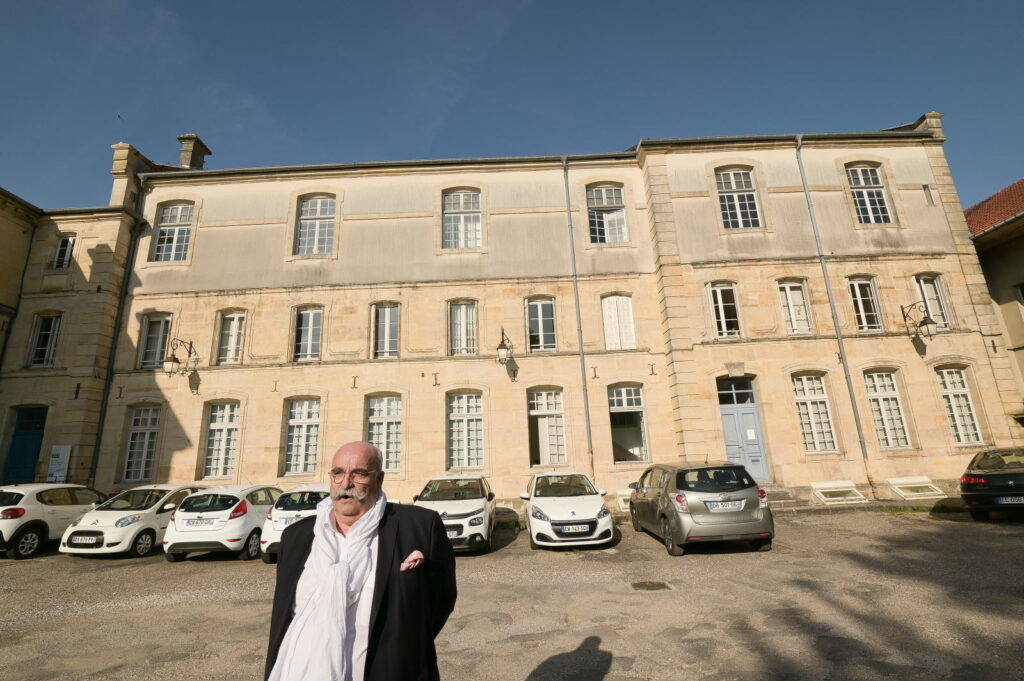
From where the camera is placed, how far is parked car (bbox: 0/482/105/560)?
936 cm

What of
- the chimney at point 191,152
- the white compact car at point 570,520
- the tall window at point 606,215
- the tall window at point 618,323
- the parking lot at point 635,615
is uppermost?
the chimney at point 191,152

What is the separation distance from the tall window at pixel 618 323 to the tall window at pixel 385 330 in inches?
261

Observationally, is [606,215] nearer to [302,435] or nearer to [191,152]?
[302,435]

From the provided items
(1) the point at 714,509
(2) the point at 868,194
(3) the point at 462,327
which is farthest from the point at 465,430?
(2) the point at 868,194

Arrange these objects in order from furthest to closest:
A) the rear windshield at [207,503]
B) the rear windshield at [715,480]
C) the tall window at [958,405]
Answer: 1. the tall window at [958,405]
2. the rear windshield at [207,503]
3. the rear windshield at [715,480]

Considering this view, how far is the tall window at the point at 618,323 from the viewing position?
48.3 ft

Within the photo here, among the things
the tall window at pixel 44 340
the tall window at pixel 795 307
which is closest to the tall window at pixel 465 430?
the tall window at pixel 795 307

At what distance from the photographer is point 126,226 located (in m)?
15.6

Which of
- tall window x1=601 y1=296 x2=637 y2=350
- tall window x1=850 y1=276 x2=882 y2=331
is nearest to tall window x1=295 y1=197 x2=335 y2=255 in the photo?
tall window x1=601 y1=296 x2=637 y2=350

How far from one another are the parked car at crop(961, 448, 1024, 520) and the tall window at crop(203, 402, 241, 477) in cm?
1795

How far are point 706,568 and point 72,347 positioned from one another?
1817 cm

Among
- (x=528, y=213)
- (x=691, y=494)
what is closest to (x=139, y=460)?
(x=528, y=213)

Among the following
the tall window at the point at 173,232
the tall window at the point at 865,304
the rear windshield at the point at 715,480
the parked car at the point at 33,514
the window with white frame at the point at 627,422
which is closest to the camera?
the rear windshield at the point at 715,480

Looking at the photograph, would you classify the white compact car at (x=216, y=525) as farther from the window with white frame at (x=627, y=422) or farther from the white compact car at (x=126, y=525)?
the window with white frame at (x=627, y=422)
